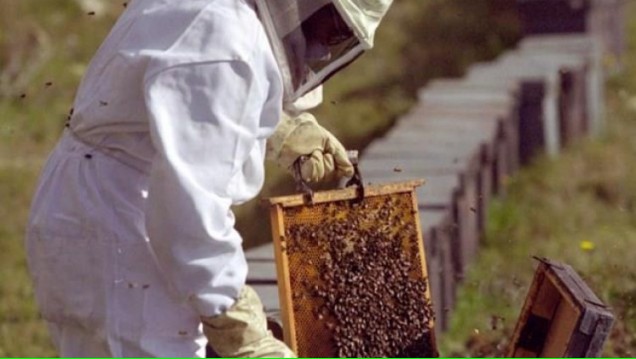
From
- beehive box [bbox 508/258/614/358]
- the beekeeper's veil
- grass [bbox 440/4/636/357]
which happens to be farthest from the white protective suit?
grass [bbox 440/4/636/357]

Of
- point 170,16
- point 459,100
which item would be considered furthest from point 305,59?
point 459,100

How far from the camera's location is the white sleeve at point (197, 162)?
3.75 meters

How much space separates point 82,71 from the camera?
11984 millimetres

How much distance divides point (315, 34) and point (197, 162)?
2.27 ft

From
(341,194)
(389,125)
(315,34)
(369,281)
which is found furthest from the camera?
(389,125)

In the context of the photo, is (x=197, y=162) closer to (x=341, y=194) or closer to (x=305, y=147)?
(x=305, y=147)

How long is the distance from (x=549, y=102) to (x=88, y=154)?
689cm

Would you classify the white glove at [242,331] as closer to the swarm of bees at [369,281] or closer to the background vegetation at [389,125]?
the swarm of bees at [369,281]

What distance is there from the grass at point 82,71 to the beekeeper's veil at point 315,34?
10.9 ft

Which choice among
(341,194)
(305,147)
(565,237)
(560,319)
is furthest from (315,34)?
(565,237)

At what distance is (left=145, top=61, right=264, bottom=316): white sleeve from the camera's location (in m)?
3.75

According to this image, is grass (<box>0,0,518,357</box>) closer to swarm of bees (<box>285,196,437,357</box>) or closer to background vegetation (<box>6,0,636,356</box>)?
background vegetation (<box>6,0,636,356</box>)

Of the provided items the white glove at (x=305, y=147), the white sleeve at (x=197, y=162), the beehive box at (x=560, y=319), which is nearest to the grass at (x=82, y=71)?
the white glove at (x=305, y=147)

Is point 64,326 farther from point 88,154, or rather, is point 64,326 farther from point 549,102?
point 549,102
